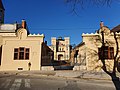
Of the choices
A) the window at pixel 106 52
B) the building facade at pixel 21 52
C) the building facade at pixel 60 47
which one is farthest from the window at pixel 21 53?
the building facade at pixel 60 47

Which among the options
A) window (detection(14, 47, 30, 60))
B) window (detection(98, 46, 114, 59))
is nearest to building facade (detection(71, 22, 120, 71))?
window (detection(98, 46, 114, 59))

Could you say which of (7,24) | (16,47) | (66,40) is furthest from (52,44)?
(16,47)

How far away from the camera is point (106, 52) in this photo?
816 inches

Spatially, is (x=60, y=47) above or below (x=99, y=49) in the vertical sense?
above

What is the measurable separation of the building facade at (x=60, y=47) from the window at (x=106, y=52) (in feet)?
156

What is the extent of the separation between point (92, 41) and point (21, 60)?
9.73m

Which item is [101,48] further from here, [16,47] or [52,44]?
[52,44]

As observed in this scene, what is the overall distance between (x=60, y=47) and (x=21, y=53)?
55779 mm

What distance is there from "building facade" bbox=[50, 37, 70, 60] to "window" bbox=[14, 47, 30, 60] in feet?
155

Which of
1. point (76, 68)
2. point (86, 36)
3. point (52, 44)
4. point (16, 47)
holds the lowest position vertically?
point (76, 68)

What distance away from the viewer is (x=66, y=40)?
81.4 metres

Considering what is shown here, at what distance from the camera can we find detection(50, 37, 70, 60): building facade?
229 feet

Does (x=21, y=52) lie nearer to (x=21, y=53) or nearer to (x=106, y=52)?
(x=21, y=53)

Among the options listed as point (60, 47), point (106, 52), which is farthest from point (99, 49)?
point (60, 47)
